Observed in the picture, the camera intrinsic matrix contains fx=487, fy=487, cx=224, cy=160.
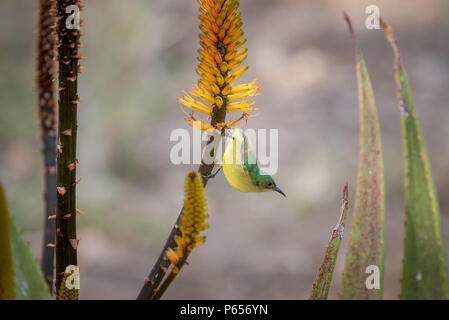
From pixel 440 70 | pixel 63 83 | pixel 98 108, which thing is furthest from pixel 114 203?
pixel 63 83

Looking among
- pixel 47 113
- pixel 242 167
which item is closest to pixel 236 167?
pixel 242 167

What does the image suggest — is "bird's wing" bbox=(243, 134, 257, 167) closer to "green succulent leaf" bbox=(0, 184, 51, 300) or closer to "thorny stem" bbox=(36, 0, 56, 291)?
"green succulent leaf" bbox=(0, 184, 51, 300)

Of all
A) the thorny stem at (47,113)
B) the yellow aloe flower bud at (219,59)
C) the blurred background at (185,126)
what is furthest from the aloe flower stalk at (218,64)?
the blurred background at (185,126)

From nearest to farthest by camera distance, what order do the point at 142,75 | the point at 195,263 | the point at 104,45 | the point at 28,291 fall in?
the point at 28,291 → the point at 104,45 → the point at 195,263 → the point at 142,75

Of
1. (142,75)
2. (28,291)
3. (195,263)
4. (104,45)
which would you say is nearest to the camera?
(28,291)

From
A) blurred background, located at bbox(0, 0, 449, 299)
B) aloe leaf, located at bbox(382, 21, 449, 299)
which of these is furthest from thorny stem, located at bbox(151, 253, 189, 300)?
blurred background, located at bbox(0, 0, 449, 299)

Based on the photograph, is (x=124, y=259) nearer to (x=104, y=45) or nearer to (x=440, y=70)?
(x=104, y=45)

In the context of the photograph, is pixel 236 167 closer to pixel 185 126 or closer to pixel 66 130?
pixel 66 130
